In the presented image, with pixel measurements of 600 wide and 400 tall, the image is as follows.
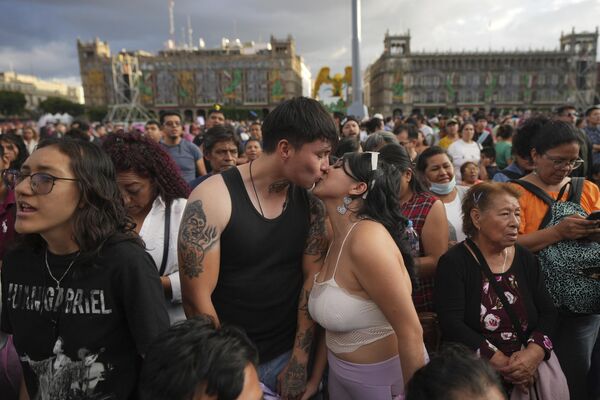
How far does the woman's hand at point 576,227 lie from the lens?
2240 millimetres

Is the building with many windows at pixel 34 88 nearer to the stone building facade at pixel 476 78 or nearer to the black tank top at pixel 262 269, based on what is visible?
the stone building facade at pixel 476 78

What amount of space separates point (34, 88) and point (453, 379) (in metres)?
152

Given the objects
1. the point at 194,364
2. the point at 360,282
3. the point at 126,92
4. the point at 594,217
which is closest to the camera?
the point at 194,364

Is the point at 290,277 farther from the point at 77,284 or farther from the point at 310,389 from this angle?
the point at 77,284

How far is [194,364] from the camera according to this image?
1.13 meters

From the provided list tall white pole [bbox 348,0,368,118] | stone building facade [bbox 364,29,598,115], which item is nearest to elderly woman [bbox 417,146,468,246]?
tall white pole [bbox 348,0,368,118]

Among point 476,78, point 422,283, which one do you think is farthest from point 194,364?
point 476,78

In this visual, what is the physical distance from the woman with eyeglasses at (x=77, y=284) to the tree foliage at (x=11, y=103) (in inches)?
3270

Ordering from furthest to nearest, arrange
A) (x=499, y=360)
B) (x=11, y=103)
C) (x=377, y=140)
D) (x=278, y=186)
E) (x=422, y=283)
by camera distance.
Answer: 1. (x=11, y=103)
2. (x=377, y=140)
3. (x=422, y=283)
4. (x=499, y=360)
5. (x=278, y=186)

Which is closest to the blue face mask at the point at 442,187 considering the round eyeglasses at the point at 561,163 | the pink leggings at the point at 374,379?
the round eyeglasses at the point at 561,163

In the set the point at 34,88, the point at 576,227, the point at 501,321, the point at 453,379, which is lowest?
the point at 501,321

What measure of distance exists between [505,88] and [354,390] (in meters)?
80.0

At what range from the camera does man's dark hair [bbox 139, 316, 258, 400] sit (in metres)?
1.11

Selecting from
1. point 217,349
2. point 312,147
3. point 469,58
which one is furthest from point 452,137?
point 469,58
